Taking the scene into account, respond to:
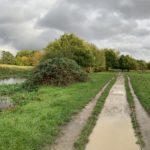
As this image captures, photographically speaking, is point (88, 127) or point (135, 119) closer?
point (88, 127)

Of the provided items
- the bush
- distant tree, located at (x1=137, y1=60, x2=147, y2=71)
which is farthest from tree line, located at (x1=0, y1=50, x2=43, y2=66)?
the bush

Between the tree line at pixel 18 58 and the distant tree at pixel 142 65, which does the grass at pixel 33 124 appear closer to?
the tree line at pixel 18 58

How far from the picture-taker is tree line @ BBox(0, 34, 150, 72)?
61750 mm

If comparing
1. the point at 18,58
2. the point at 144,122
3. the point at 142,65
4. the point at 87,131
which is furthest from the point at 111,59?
the point at 87,131

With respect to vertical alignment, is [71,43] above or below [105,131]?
above

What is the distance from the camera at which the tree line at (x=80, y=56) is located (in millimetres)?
61750

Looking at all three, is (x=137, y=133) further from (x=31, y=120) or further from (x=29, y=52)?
(x=29, y=52)

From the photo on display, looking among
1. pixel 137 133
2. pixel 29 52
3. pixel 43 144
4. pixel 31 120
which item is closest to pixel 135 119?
pixel 137 133

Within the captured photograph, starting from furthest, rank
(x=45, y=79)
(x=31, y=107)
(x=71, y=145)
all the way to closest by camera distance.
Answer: (x=45, y=79) → (x=31, y=107) → (x=71, y=145)

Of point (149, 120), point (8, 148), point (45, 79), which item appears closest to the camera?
point (8, 148)

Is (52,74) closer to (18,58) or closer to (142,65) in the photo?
(18,58)

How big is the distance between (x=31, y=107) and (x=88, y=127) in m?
4.65

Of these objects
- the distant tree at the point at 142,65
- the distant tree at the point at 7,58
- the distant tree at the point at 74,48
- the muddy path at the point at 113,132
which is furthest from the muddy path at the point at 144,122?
the distant tree at the point at 142,65

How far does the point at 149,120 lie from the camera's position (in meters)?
13.6
